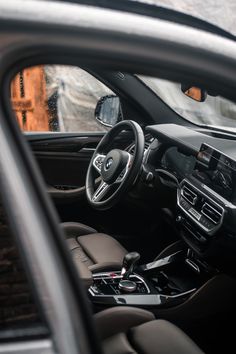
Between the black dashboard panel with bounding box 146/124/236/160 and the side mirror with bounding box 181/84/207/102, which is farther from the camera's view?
the black dashboard panel with bounding box 146/124/236/160

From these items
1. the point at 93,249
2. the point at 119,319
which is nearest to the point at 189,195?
the point at 93,249

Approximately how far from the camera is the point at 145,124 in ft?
10.1

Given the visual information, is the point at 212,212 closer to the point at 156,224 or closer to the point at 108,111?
the point at 156,224

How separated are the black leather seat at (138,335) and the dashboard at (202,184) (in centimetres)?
46

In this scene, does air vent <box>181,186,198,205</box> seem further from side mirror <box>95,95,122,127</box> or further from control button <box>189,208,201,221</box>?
side mirror <box>95,95,122,127</box>

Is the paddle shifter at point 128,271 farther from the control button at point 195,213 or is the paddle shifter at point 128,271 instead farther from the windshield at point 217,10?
the windshield at point 217,10

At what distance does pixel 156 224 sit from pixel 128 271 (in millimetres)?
570

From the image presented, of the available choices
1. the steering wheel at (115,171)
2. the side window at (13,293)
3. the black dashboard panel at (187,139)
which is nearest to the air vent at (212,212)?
the black dashboard panel at (187,139)

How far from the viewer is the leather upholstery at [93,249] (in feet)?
8.05

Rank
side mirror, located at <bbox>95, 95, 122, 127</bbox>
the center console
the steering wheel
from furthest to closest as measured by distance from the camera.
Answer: side mirror, located at <bbox>95, 95, 122, 127</bbox>, the steering wheel, the center console

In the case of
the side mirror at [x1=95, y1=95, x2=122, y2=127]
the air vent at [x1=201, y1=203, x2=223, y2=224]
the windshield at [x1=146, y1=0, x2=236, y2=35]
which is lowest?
the air vent at [x1=201, y1=203, x2=223, y2=224]

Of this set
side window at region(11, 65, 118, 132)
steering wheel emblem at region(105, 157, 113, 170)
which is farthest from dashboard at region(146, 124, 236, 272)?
side window at region(11, 65, 118, 132)

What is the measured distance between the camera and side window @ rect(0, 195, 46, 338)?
0.99 m

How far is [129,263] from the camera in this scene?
7.86 ft
